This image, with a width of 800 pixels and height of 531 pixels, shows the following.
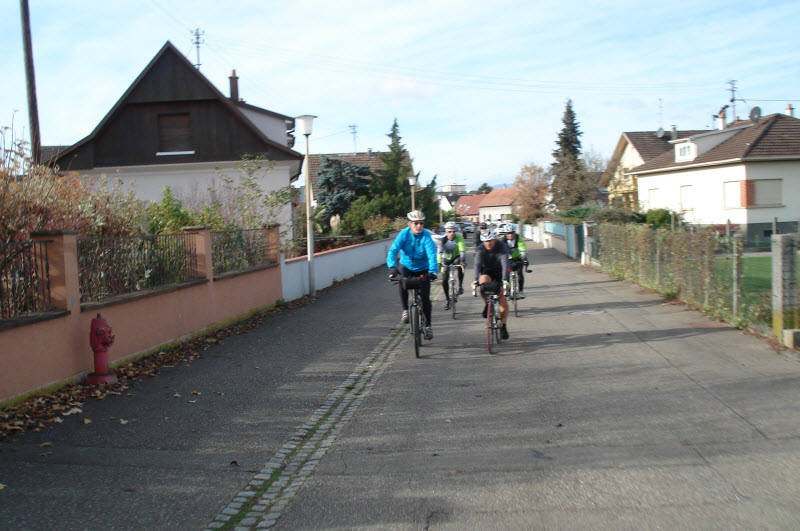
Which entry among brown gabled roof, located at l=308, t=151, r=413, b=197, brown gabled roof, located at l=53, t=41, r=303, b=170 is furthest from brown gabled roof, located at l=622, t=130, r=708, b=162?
brown gabled roof, located at l=53, t=41, r=303, b=170

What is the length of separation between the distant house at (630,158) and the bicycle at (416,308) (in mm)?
35590

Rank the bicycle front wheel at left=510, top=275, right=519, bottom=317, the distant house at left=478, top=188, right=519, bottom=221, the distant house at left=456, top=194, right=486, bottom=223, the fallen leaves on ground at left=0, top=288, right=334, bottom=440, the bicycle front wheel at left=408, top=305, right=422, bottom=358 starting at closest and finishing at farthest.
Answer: the fallen leaves on ground at left=0, top=288, right=334, bottom=440 → the bicycle front wheel at left=408, top=305, right=422, bottom=358 → the bicycle front wheel at left=510, top=275, right=519, bottom=317 → the distant house at left=478, top=188, right=519, bottom=221 → the distant house at left=456, top=194, right=486, bottom=223

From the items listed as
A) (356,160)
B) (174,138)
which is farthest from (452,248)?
(356,160)

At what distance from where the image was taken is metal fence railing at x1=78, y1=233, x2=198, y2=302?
881cm

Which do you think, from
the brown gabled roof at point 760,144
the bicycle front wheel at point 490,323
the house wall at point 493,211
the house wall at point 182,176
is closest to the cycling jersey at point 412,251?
the bicycle front wheel at point 490,323

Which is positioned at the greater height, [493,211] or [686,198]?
[493,211]

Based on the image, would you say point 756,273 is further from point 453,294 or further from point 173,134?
point 173,134

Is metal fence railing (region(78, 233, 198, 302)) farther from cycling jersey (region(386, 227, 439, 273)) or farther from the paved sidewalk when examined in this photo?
cycling jersey (region(386, 227, 439, 273))

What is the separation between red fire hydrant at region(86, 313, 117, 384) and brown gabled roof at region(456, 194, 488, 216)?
411 feet

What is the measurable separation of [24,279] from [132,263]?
2226 millimetres

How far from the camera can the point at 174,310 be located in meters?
10.6

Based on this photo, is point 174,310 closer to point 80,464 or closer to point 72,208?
point 72,208

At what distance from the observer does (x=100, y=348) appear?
7.97 m

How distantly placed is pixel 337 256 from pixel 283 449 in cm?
1681
